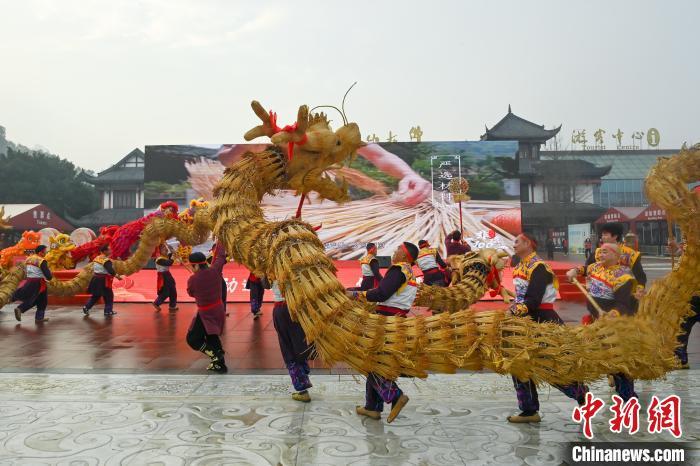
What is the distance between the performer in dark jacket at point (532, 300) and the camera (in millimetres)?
3213

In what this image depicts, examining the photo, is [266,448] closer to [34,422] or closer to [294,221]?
[294,221]

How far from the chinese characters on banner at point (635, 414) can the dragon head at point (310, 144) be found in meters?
2.05

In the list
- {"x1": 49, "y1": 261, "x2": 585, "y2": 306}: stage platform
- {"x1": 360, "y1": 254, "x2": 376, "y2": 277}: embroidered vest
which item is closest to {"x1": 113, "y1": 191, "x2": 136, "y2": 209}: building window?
{"x1": 49, "y1": 261, "x2": 585, "y2": 306}: stage platform

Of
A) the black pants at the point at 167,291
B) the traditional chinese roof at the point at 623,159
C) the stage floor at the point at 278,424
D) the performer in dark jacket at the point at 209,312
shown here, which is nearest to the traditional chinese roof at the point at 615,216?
the traditional chinese roof at the point at 623,159

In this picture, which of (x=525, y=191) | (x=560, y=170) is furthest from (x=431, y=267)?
(x=560, y=170)

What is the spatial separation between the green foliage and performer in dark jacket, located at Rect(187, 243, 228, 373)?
29.0 metres

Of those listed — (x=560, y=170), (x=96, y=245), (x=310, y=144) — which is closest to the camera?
(x=310, y=144)

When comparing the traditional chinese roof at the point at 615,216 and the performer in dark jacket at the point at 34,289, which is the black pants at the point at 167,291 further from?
the traditional chinese roof at the point at 615,216

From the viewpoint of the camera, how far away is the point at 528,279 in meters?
3.46

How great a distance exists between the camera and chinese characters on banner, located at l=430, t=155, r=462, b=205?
1886 cm

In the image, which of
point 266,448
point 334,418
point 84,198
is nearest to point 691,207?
point 334,418

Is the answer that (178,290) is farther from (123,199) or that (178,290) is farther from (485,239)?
(123,199)

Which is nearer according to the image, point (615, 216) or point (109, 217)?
point (615, 216)

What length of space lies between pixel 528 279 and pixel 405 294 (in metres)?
0.96
